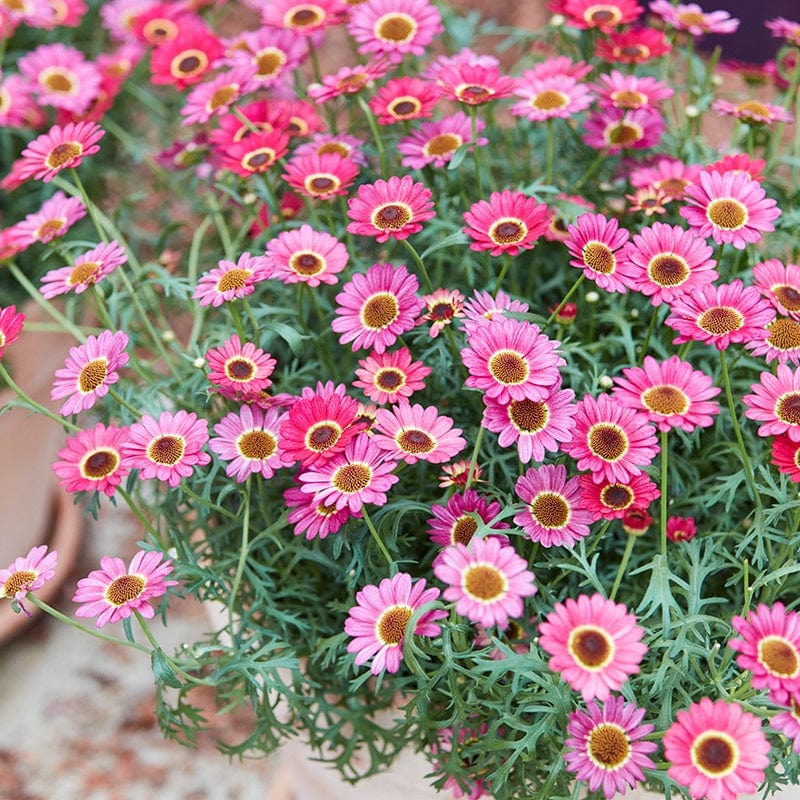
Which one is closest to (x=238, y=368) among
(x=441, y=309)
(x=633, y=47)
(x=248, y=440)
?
(x=248, y=440)

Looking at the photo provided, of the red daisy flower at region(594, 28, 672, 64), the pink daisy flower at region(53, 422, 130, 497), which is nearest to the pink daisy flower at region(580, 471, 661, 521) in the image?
the pink daisy flower at region(53, 422, 130, 497)

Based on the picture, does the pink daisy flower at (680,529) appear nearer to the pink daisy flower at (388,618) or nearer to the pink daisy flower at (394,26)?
the pink daisy flower at (388,618)

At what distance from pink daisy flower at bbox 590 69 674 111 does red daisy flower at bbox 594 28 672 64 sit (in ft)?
0.07

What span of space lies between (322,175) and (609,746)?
1.61 ft

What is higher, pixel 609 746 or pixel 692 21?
pixel 692 21

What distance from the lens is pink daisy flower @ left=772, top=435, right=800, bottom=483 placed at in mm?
630

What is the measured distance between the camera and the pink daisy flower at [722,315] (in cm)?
64

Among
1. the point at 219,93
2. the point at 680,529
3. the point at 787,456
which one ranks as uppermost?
the point at 219,93

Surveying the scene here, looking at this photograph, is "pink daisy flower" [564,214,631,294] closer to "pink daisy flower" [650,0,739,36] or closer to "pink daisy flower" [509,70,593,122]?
"pink daisy flower" [509,70,593,122]

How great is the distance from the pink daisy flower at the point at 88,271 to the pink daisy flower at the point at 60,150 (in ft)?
0.23

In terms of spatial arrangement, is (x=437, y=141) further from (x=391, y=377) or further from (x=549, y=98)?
(x=391, y=377)

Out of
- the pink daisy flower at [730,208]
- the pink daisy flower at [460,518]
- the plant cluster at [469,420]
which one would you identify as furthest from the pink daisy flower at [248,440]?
the pink daisy flower at [730,208]

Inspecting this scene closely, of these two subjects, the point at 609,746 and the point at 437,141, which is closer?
the point at 609,746

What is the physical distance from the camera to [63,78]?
1.05m
